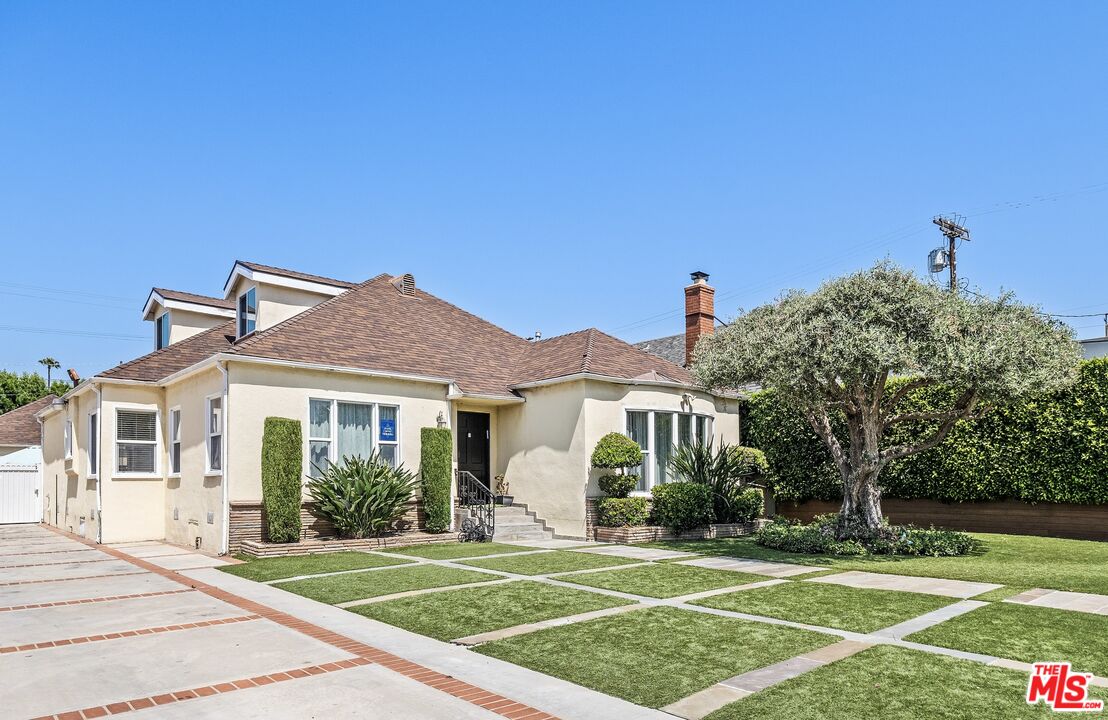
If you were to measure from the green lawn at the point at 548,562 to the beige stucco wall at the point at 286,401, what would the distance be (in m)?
4.57

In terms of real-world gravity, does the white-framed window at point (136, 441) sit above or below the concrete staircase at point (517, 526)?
above

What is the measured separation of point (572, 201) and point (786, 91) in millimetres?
6643

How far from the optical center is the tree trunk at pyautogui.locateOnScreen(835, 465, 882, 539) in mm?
13031

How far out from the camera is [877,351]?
10789 mm

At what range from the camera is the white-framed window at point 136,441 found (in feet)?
55.0

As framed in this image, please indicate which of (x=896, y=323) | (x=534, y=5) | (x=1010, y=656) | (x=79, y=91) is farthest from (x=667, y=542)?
(x=79, y=91)

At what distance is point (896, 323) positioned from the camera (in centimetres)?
1137

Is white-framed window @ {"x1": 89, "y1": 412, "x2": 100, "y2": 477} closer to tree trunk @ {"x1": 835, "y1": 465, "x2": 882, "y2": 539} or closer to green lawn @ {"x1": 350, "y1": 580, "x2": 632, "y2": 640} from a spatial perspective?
green lawn @ {"x1": 350, "y1": 580, "x2": 632, "y2": 640}

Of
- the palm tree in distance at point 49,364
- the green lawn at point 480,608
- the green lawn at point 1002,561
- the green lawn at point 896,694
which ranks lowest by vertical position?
the green lawn at point 1002,561

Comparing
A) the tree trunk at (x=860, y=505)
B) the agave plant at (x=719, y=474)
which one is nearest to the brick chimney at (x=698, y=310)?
the agave plant at (x=719, y=474)

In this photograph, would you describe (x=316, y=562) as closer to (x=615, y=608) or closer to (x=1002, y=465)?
(x=615, y=608)

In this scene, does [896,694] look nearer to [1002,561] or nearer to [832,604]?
[832,604]

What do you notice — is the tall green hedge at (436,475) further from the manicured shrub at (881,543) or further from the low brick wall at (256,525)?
the manicured shrub at (881,543)

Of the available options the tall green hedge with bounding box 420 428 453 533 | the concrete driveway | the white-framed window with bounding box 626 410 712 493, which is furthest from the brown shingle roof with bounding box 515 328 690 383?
the concrete driveway
